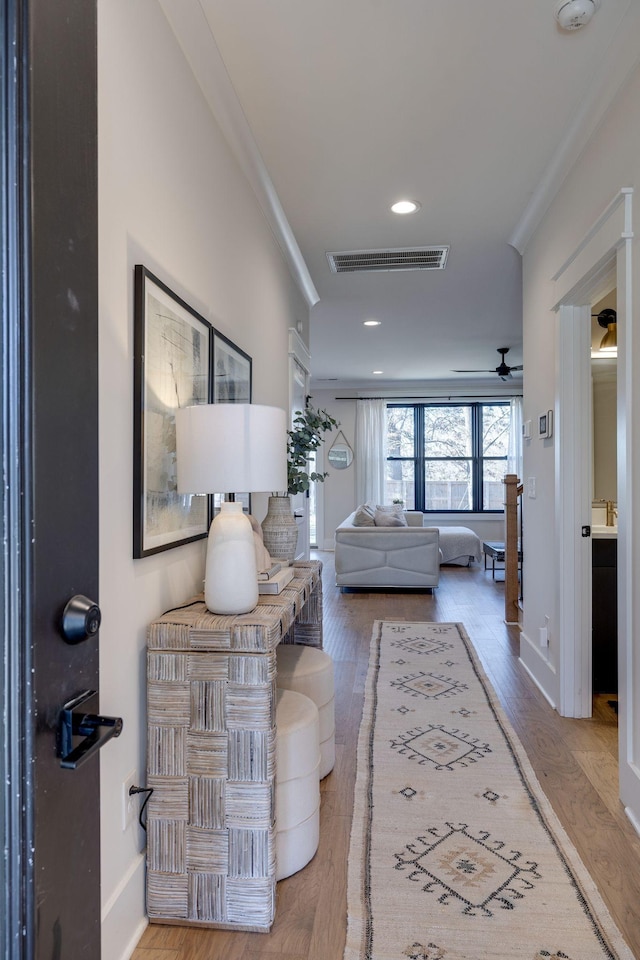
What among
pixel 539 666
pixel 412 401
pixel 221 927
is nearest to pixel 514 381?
pixel 412 401

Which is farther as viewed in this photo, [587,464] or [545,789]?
[587,464]

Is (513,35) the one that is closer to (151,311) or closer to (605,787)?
(151,311)

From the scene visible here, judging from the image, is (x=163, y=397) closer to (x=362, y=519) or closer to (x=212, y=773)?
(x=212, y=773)

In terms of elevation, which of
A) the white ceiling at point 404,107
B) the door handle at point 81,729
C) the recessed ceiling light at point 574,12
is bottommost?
the door handle at point 81,729

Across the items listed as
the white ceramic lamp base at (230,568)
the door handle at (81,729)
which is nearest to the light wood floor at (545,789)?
the white ceramic lamp base at (230,568)

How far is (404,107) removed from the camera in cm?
231

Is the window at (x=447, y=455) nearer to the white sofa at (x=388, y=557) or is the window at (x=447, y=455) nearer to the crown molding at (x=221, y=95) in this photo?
the white sofa at (x=388, y=557)

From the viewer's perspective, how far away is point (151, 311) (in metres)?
1.58

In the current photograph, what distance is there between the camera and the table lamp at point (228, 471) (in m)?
1.57

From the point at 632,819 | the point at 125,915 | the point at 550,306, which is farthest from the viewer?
the point at 550,306

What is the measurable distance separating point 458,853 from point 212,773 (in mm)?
866

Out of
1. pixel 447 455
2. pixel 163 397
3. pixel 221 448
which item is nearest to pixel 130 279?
pixel 163 397

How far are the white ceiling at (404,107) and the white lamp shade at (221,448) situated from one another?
1.24 m

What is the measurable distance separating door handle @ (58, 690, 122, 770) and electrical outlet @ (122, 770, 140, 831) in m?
0.92
